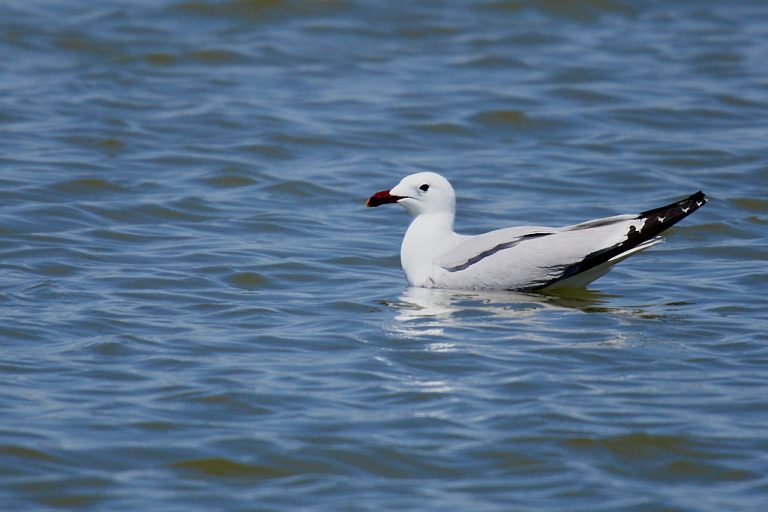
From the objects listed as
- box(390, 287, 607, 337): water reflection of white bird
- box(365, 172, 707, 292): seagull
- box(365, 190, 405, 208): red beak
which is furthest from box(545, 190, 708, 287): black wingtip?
box(365, 190, 405, 208): red beak

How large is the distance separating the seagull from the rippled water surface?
135 millimetres

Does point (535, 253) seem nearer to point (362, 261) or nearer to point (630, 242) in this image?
point (630, 242)

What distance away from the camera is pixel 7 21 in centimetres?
1535

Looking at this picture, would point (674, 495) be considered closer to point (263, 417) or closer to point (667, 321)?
point (263, 417)

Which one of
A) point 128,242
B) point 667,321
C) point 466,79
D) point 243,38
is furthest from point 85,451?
point 243,38

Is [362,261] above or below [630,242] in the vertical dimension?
below

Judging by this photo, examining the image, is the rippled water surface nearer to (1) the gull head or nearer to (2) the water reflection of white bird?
(2) the water reflection of white bird

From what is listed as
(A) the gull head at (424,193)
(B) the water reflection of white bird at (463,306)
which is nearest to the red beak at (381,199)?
(A) the gull head at (424,193)

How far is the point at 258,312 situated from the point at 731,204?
4656 mm

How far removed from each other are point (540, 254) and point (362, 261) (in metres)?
1.55

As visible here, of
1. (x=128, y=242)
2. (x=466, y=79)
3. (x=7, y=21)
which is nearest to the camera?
(x=128, y=242)

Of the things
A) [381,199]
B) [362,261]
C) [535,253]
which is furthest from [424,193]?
[535,253]

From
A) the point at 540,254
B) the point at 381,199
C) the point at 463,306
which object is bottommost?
the point at 463,306

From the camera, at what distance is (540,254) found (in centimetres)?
759
